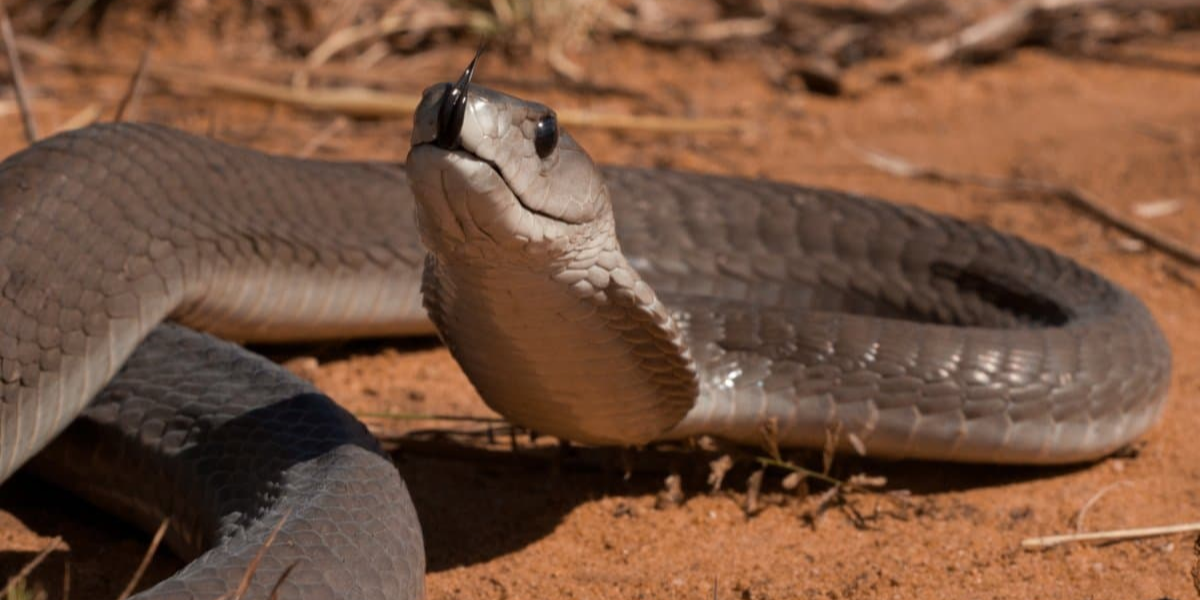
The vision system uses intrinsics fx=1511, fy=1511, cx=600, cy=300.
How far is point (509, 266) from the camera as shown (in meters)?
2.58

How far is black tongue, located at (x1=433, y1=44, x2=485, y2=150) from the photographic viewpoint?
233 cm

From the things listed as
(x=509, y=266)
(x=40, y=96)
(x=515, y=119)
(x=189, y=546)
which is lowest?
(x=40, y=96)

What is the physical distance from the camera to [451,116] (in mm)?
2336

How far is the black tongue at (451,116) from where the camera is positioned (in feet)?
7.66

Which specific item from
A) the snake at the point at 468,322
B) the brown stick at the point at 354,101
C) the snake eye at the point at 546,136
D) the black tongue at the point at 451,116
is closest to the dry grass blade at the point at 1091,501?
the snake at the point at 468,322

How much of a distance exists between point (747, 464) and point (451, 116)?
60.0 inches

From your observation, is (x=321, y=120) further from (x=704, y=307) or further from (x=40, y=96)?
(x=704, y=307)

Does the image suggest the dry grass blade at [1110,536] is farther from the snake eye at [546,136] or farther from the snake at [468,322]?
the snake eye at [546,136]

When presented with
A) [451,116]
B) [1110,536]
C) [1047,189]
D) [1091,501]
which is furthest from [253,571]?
[1047,189]

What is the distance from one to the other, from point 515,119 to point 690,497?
4.11 ft

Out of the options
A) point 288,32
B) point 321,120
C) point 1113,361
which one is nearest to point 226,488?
point 1113,361

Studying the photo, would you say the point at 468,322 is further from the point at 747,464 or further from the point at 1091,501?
the point at 1091,501

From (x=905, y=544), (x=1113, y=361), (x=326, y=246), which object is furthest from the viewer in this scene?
(x=326, y=246)

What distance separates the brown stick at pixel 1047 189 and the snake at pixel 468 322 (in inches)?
38.3
